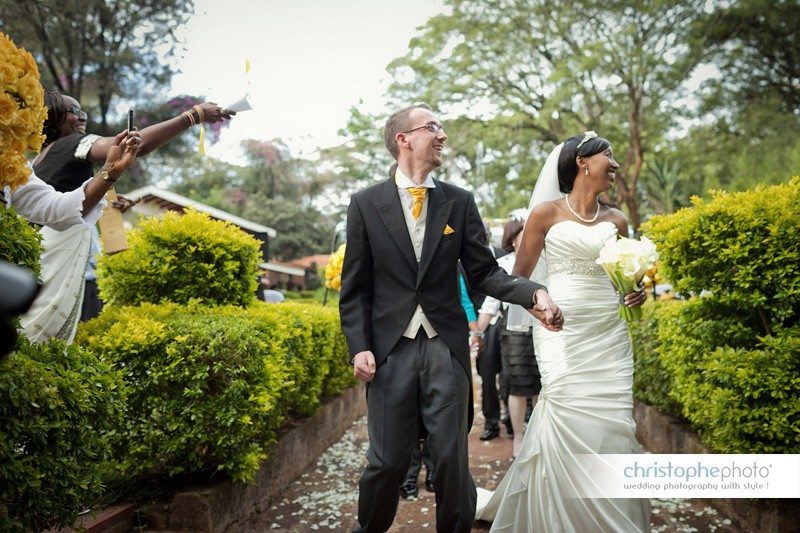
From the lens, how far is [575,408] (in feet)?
12.9

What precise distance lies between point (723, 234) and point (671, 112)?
19.3 meters

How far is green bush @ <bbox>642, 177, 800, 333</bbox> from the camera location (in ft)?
12.8

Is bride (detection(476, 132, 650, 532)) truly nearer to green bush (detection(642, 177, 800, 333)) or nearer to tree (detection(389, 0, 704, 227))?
green bush (detection(642, 177, 800, 333))

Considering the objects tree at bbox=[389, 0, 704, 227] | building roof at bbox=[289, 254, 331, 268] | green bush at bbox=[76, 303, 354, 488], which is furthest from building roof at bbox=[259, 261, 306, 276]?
green bush at bbox=[76, 303, 354, 488]

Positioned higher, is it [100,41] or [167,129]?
[100,41]

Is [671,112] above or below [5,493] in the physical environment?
above

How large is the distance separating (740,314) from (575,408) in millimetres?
1513

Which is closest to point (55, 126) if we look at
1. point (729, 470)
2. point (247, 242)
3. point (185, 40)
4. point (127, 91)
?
point (247, 242)

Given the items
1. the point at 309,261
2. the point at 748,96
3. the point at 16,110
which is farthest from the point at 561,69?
the point at 309,261

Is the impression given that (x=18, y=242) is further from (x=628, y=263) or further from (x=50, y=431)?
(x=628, y=263)

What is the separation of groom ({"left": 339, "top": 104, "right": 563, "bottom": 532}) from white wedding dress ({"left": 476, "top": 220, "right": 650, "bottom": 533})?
663mm

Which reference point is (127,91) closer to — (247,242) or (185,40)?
(185,40)

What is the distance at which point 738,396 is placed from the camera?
3.93 m

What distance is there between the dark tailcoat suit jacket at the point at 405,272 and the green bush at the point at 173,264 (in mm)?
1702
